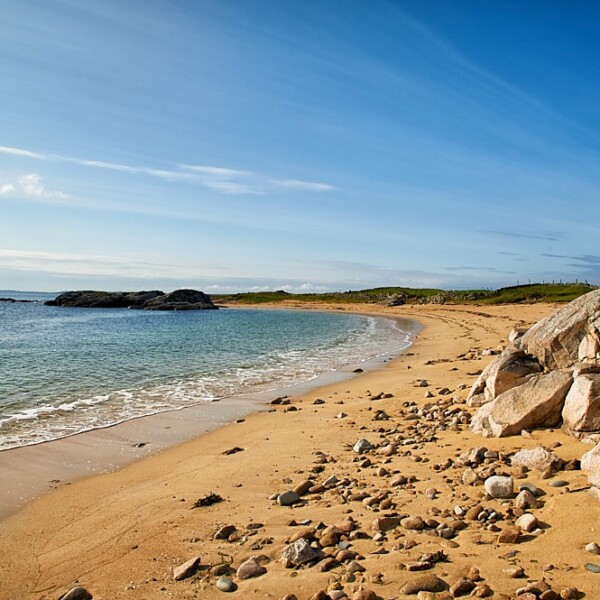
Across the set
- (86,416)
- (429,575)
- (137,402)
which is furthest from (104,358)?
(429,575)

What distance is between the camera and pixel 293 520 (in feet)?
25.6

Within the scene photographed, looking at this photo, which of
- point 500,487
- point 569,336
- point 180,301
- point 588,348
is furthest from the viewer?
point 180,301

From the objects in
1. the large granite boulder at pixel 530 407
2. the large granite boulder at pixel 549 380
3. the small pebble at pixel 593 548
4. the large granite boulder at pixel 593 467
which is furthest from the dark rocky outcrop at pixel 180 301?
the small pebble at pixel 593 548

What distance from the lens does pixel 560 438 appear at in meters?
9.41

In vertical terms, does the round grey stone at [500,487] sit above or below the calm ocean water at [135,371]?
above

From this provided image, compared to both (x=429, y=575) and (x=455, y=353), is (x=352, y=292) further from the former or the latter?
(x=429, y=575)

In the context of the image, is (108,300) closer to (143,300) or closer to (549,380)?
(143,300)

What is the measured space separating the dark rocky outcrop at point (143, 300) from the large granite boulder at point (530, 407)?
10724 cm

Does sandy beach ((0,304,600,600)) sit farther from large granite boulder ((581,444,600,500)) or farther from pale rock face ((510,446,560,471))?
pale rock face ((510,446,560,471))

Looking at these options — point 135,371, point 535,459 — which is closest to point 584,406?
point 535,459

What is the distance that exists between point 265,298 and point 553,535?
480 ft

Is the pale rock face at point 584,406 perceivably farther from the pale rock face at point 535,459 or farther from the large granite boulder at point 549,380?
the pale rock face at point 535,459

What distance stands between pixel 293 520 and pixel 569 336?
777 centimetres

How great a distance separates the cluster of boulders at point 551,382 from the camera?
9266 mm
